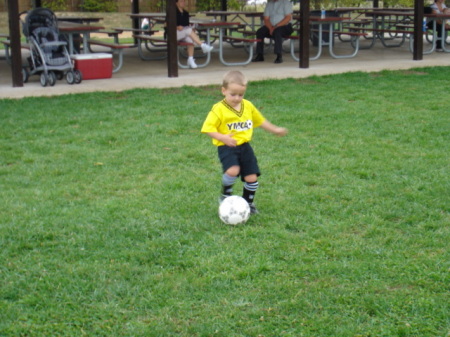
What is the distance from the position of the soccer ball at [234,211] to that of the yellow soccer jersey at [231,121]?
18.9 inches

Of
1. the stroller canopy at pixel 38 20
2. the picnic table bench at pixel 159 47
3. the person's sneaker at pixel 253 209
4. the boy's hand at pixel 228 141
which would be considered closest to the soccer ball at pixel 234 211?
the person's sneaker at pixel 253 209

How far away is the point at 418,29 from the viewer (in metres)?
14.0

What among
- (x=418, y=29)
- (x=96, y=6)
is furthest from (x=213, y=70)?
(x=96, y=6)

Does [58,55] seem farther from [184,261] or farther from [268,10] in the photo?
[184,261]

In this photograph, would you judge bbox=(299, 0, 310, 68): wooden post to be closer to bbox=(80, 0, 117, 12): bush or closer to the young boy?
the young boy

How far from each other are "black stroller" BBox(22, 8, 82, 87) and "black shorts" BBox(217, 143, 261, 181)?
263 inches

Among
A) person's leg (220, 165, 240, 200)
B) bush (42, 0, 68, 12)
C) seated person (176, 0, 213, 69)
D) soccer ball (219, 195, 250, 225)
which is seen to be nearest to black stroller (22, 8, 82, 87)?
seated person (176, 0, 213, 69)

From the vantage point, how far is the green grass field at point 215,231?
3734mm

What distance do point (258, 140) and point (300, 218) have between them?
269 cm

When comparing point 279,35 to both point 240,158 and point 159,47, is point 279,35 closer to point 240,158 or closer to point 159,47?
point 159,47

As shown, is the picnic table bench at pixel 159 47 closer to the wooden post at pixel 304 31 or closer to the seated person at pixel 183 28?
the seated person at pixel 183 28

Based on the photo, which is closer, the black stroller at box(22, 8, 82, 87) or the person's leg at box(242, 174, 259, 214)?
the person's leg at box(242, 174, 259, 214)

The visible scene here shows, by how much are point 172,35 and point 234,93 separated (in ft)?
23.9

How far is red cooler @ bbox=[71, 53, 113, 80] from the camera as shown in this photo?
12.0 meters
